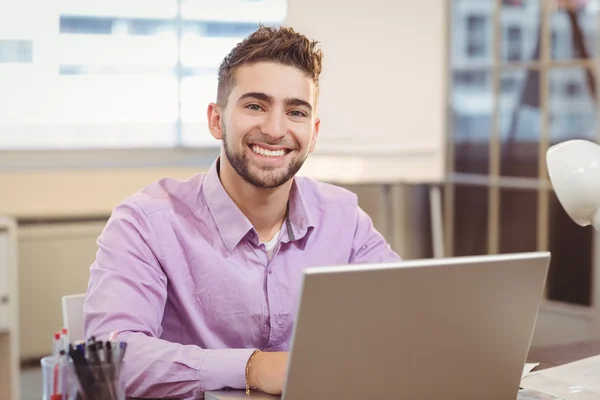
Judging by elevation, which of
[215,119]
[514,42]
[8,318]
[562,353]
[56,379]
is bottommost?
[8,318]

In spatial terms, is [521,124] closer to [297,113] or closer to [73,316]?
[297,113]

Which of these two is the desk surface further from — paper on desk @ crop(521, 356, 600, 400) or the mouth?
the mouth

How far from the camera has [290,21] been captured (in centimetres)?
346

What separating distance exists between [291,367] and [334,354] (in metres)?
0.06

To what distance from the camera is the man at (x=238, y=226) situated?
1.64 meters

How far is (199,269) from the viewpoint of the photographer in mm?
1665

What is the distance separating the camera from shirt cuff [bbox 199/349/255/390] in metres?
1.34

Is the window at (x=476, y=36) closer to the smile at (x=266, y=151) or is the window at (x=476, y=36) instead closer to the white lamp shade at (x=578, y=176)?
the smile at (x=266, y=151)

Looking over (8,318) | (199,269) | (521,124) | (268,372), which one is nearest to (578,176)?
(268,372)

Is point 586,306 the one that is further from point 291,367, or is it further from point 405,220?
point 291,367

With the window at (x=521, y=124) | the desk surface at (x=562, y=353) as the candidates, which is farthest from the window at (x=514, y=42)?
the desk surface at (x=562, y=353)

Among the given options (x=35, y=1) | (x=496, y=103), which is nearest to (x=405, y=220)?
(x=496, y=103)

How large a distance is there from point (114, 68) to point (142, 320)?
2006 mm

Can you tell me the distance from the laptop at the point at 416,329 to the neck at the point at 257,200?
0.68 metres
